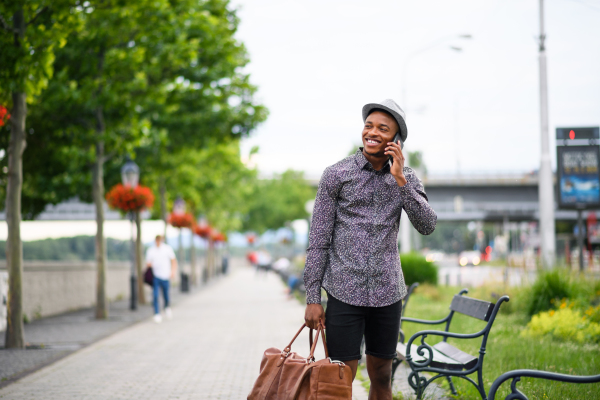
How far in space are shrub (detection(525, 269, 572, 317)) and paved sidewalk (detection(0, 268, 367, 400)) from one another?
3.76 metres

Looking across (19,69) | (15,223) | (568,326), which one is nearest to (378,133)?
(568,326)

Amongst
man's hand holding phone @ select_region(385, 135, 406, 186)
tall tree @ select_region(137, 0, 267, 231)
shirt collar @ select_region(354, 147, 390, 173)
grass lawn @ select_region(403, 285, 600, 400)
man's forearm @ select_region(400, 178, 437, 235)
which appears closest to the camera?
man's hand holding phone @ select_region(385, 135, 406, 186)

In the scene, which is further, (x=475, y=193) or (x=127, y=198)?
(x=475, y=193)

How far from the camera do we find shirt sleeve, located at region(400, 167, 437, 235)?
11.9ft

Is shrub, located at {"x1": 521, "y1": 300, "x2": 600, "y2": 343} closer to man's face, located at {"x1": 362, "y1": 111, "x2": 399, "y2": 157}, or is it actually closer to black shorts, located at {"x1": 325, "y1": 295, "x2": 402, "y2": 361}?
black shorts, located at {"x1": 325, "y1": 295, "x2": 402, "y2": 361}

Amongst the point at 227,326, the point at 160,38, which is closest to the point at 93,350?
the point at 227,326

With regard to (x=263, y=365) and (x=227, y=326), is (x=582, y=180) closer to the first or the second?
(x=227, y=326)

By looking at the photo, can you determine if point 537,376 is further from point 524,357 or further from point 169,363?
point 169,363

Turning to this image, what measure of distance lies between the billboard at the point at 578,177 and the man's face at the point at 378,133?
41.2 feet

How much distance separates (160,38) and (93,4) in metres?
3.97

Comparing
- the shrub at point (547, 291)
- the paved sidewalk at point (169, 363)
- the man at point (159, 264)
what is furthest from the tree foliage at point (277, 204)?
the shrub at point (547, 291)

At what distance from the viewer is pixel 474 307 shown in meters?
5.75

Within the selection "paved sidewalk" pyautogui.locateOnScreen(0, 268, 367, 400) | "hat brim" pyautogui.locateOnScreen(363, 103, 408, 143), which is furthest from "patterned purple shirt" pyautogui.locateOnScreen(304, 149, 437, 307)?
"paved sidewalk" pyautogui.locateOnScreen(0, 268, 367, 400)

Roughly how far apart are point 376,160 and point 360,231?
394mm
